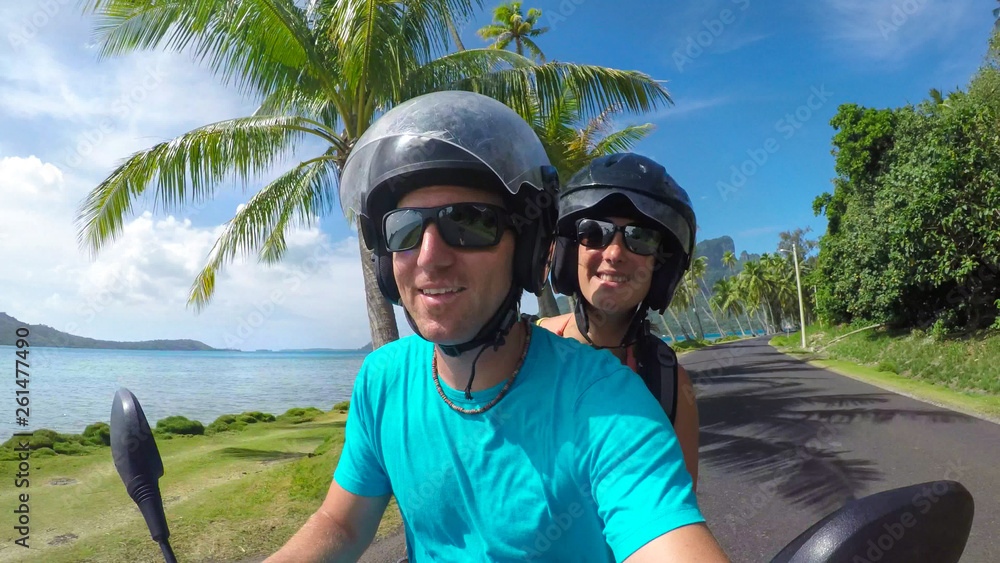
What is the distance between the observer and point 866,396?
502 inches

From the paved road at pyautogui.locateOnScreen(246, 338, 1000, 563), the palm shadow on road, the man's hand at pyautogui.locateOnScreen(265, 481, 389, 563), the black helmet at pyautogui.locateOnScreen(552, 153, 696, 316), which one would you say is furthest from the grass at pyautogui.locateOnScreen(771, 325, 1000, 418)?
the man's hand at pyautogui.locateOnScreen(265, 481, 389, 563)

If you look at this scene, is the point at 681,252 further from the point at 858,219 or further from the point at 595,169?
the point at 858,219

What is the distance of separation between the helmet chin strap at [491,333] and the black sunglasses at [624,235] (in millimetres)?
829

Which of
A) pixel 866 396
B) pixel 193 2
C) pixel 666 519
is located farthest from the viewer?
pixel 866 396

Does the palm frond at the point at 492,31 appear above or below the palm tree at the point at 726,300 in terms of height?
above

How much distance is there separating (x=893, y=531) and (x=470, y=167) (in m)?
0.99

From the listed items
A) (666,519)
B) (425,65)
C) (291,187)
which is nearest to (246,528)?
(666,519)

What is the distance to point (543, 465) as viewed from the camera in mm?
1238

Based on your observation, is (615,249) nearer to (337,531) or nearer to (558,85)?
(337,531)

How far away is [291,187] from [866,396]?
1245cm

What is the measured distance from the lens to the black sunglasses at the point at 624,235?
213 centimetres

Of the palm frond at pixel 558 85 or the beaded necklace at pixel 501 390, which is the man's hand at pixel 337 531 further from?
the palm frond at pixel 558 85

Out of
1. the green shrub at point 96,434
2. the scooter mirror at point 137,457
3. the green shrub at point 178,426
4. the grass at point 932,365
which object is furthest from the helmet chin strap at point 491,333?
the green shrub at point 178,426

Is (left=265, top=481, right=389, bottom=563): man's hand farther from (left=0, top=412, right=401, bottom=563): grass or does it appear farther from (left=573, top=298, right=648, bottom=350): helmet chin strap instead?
(left=0, top=412, right=401, bottom=563): grass
